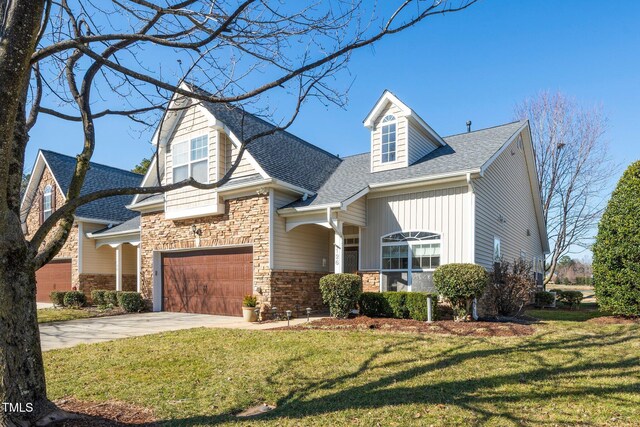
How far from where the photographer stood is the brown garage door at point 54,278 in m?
21.3

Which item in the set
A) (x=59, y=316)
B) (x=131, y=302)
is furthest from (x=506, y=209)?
(x=59, y=316)

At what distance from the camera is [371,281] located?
506 inches

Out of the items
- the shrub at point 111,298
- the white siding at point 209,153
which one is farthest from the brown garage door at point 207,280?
the shrub at point 111,298

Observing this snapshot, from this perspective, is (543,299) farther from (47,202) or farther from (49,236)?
(47,202)

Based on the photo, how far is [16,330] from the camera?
13.0 ft

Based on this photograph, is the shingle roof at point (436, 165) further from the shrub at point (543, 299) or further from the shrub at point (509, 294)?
the shrub at point (543, 299)

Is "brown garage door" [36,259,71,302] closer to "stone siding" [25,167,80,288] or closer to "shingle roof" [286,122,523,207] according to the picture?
"stone siding" [25,167,80,288]

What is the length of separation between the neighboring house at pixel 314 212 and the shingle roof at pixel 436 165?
62mm

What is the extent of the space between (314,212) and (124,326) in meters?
6.23

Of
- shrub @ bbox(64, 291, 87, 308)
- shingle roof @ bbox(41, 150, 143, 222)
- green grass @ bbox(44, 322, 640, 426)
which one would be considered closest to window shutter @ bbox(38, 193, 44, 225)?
shingle roof @ bbox(41, 150, 143, 222)

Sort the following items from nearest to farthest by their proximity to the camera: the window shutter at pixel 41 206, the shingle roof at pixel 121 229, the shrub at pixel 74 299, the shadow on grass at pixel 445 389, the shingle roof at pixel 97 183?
the shadow on grass at pixel 445 389
the shrub at pixel 74 299
the shingle roof at pixel 121 229
the shingle roof at pixel 97 183
the window shutter at pixel 41 206

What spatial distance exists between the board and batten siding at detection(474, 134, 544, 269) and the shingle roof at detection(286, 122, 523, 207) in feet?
1.85

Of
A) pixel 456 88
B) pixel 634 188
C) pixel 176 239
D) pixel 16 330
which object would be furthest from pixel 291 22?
pixel 176 239

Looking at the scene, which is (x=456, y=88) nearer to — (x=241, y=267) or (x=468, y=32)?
(x=468, y=32)
